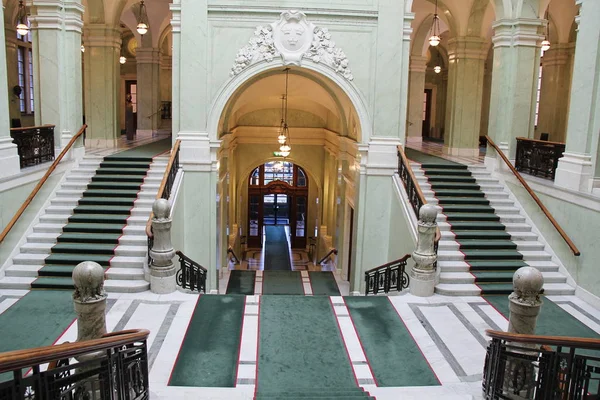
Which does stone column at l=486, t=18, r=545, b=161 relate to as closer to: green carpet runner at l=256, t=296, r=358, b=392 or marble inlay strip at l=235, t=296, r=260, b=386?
green carpet runner at l=256, t=296, r=358, b=392

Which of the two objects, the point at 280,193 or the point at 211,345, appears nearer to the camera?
the point at 211,345

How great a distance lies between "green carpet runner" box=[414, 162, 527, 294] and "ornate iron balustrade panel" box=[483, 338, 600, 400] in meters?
4.39

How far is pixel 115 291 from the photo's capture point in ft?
31.1

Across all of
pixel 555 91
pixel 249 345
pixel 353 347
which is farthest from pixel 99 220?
pixel 555 91

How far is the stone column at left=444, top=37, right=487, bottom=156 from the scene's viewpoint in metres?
17.4

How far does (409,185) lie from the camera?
40.1 feet

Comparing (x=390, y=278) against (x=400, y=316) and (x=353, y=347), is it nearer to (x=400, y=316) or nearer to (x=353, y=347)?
(x=400, y=316)

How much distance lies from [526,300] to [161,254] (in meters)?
5.78

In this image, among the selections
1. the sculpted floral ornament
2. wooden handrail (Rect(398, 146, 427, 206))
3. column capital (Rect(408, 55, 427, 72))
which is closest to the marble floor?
wooden handrail (Rect(398, 146, 427, 206))

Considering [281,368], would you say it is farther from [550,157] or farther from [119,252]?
[550,157]

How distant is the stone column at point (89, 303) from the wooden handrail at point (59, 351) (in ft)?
0.76

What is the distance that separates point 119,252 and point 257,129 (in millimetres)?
12397

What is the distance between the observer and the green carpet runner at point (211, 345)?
6.67 meters

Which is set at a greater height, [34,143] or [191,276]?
[34,143]
